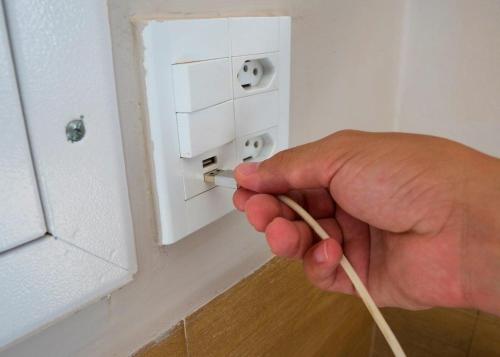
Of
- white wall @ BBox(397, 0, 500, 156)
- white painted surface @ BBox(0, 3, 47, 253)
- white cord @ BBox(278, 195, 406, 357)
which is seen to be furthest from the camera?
white wall @ BBox(397, 0, 500, 156)

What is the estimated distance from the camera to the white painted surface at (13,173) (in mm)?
210

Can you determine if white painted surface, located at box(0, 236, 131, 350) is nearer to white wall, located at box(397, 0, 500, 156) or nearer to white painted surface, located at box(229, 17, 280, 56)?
white painted surface, located at box(229, 17, 280, 56)

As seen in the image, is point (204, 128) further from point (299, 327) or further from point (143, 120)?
point (299, 327)

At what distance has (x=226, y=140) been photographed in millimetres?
333

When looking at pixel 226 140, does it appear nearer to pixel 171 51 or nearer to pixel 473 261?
pixel 171 51

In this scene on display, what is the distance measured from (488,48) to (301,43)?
266 mm

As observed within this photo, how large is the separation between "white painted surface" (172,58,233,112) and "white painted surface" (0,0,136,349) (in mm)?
46

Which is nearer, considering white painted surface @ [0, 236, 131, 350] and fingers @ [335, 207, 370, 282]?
white painted surface @ [0, 236, 131, 350]

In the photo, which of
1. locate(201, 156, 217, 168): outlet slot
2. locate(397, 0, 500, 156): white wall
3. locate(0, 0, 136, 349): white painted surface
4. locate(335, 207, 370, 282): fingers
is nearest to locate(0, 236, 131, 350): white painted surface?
locate(0, 0, 136, 349): white painted surface

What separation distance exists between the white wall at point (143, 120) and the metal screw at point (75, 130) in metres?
0.04

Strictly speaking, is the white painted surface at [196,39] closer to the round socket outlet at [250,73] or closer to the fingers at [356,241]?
the round socket outlet at [250,73]

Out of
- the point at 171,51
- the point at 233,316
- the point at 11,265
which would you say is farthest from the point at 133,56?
the point at 233,316

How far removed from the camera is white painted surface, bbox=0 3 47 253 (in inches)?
8.3

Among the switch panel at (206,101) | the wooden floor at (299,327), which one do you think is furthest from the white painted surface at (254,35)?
the wooden floor at (299,327)
